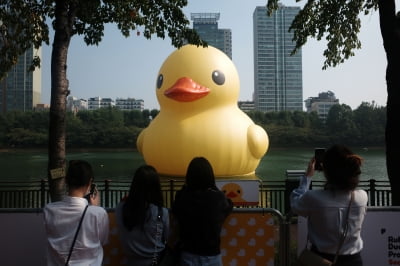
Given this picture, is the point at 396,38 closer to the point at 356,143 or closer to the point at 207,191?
the point at 207,191

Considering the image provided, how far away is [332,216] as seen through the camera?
2.80 meters

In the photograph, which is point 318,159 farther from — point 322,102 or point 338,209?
point 322,102

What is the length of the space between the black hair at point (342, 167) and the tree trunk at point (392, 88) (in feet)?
10.3

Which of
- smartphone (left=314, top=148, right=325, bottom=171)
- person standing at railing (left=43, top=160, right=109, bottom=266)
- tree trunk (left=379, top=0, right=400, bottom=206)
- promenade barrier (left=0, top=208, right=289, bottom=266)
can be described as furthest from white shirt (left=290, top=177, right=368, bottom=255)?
tree trunk (left=379, top=0, right=400, bottom=206)

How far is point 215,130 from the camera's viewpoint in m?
11.5

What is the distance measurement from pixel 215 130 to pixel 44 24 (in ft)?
19.7

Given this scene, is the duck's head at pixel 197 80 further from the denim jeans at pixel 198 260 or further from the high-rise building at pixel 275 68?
the high-rise building at pixel 275 68

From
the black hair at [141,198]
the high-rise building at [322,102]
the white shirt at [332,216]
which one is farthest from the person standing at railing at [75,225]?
the high-rise building at [322,102]

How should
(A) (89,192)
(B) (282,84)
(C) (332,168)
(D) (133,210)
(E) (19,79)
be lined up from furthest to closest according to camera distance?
(B) (282,84) < (E) (19,79) < (A) (89,192) < (D) (133,210) < (C) (332,168)

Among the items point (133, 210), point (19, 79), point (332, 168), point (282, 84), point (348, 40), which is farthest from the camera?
point (282, 84)

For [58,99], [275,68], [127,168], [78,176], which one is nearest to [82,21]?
[58,99]

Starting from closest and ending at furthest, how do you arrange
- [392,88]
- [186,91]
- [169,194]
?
[392,88]
[169,194]
[186,91]

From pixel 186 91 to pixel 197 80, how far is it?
0.77 meters

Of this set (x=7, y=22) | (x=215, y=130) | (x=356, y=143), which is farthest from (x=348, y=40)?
(x=356, y=143)
